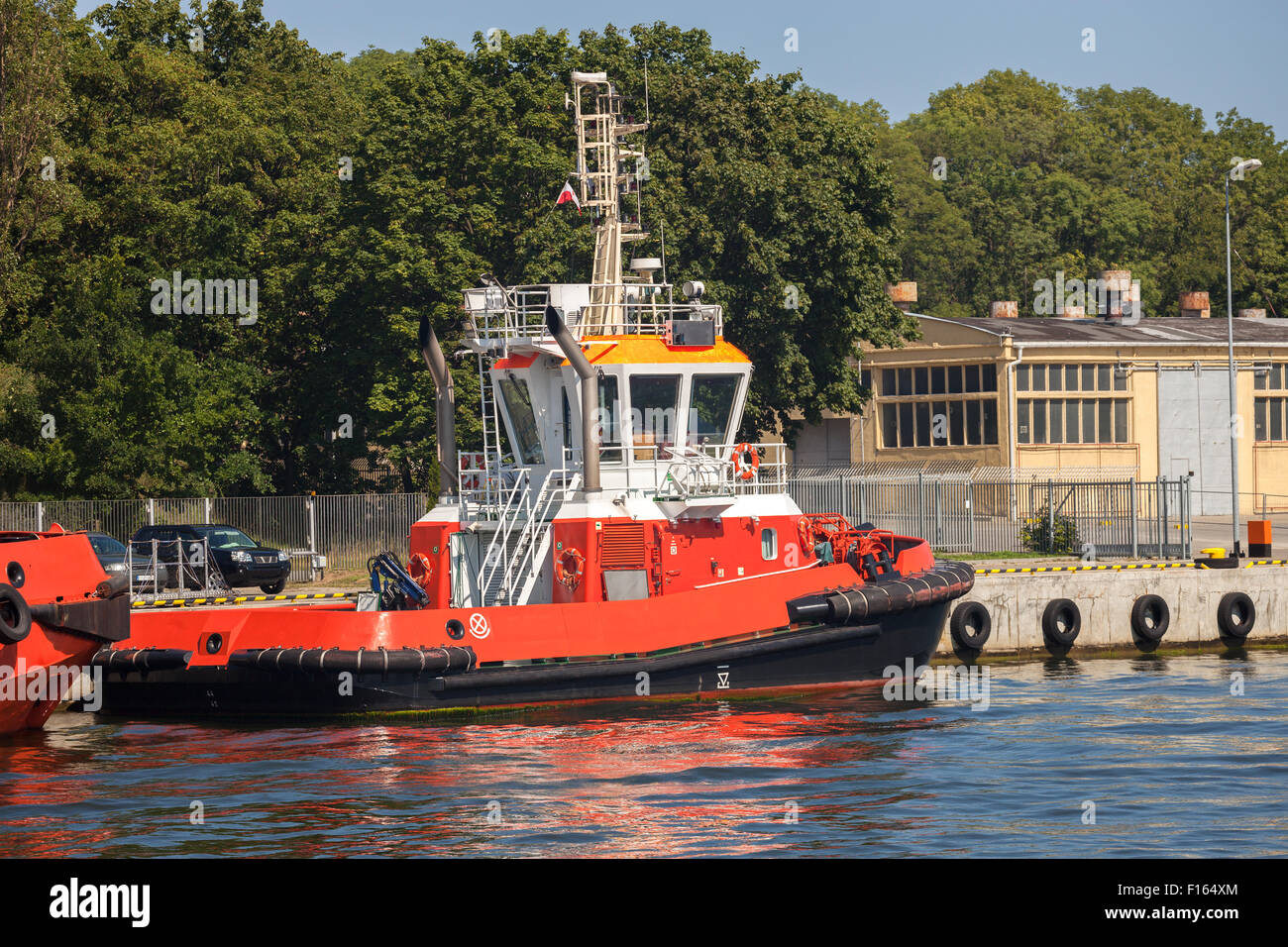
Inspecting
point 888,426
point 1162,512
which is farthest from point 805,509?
point 888,426

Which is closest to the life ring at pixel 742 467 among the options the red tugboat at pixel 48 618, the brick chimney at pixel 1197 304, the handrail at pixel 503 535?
the handrail at pixel 503 535

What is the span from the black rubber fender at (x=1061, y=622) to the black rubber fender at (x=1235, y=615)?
263cm

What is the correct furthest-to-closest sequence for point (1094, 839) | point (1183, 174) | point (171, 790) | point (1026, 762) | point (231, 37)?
point (1183, 174) < point (231, 37) < point (1026, 762) < point (171, 790) < point (1094, 839)

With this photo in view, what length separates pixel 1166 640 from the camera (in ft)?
81.8

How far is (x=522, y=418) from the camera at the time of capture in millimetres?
19891

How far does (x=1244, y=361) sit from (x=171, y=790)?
39397mm

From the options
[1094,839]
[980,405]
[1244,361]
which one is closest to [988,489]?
[980,405]

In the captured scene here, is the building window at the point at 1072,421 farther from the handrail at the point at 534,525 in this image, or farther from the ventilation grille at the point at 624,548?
the ventilation grille at the point at 624,548

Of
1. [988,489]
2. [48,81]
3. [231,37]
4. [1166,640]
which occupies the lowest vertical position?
[1166,640]

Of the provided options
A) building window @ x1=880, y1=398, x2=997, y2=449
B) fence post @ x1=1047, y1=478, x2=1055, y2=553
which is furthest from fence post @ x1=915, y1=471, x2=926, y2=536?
building window @ x1=880, y1=398, x2=997, y2=449

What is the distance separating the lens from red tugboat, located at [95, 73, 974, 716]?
17188 millimetres

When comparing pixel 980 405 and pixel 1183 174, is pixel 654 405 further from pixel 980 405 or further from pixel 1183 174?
pixel 1183 174

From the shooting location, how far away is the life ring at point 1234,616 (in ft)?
82.3

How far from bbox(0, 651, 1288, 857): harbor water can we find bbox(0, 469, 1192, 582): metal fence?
488 inches
